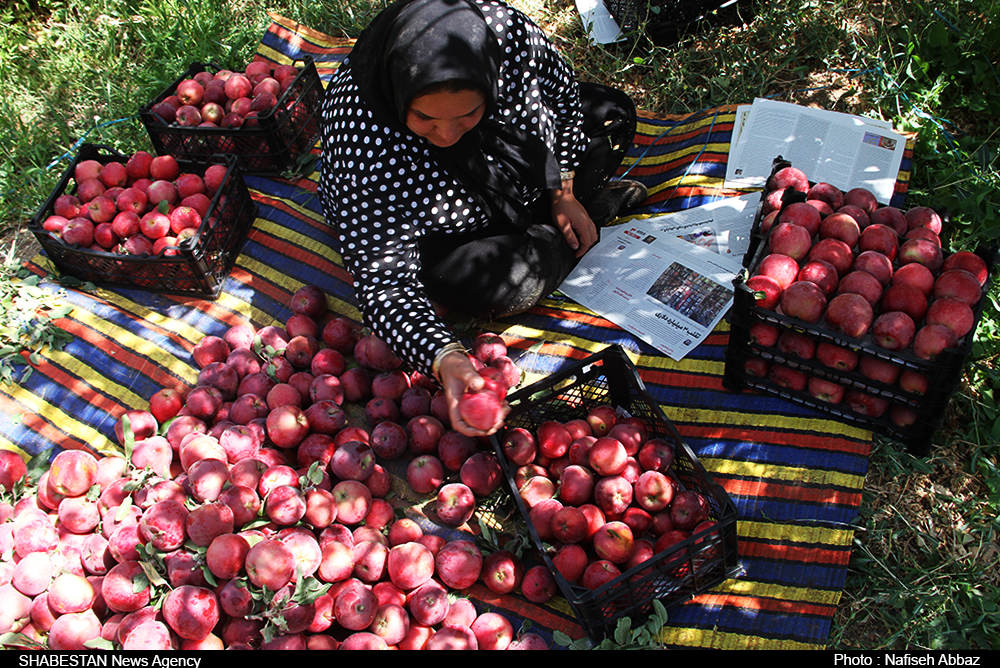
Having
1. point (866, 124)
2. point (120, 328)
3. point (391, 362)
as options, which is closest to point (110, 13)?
point (120, 328)

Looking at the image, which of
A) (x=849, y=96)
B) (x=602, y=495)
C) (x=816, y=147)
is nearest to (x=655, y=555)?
(x=602, y=495)

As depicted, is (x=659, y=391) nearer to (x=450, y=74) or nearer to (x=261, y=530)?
(x=450, y=74)

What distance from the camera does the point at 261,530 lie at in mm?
2053

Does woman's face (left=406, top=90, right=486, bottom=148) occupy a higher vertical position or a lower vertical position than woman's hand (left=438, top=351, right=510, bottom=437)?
higher

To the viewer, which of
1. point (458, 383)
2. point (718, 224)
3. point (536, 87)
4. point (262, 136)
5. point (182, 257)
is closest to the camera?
point (458, 383)

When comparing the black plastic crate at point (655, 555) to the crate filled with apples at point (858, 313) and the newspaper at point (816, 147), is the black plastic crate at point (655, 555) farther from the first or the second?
the newspaper at point (816, 147)

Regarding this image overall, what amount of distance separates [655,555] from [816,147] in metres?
2.28

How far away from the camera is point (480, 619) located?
1.95 meters

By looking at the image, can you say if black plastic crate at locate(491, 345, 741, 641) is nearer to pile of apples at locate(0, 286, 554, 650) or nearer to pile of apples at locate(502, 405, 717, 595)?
pile of apples at locate(502, 405, 717, 595)

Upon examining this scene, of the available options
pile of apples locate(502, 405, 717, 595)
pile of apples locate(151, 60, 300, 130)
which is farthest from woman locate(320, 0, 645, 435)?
pile of apples locate(151, 60, 300, 130)

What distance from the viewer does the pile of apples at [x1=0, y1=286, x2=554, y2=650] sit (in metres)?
1.86

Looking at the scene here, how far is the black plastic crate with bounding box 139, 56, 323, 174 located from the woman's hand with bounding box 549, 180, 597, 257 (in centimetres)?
138

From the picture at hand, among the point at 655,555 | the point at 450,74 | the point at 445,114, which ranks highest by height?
the point at 450,74

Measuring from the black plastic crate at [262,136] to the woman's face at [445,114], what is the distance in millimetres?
1523
